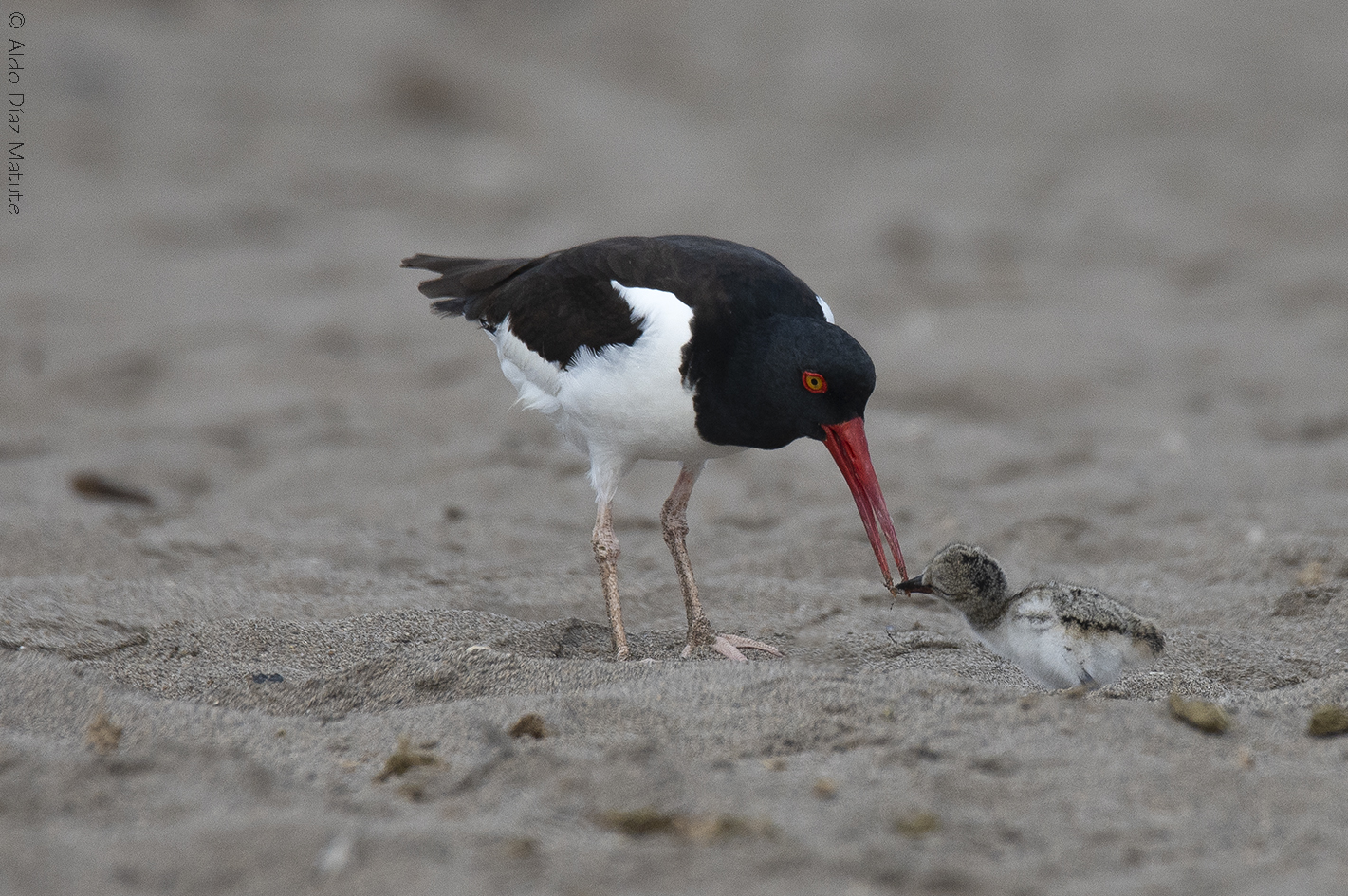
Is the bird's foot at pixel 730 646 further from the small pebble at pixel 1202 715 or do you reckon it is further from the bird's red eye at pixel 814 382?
the small pebble at pixel 1202 715

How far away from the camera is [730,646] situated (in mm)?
4566

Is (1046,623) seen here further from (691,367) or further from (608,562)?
(608,562)

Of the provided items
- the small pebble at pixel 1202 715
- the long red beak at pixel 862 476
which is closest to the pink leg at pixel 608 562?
the long red beak at pixel 862 476

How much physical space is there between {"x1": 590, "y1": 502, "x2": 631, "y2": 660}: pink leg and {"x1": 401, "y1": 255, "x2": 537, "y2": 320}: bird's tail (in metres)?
1.14

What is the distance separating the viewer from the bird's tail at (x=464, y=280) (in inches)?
210

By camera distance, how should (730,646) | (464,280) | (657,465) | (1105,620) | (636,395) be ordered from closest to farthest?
(1105,620) < (636,395) < (730,646) < (464,280) < (657,465)

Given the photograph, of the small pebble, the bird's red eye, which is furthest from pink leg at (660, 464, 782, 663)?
the small pebble

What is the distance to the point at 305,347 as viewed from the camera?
8797mm

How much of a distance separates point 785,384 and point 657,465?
3.44 metres

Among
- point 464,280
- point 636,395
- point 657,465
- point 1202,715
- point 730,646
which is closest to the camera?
point 1202,715

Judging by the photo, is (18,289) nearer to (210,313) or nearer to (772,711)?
(210,313)

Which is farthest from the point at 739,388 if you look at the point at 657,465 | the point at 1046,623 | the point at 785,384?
the point at 657,465

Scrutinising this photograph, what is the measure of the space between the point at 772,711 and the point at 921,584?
4.02 ft

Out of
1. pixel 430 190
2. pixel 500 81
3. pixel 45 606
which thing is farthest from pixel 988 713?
pixel 500 81
